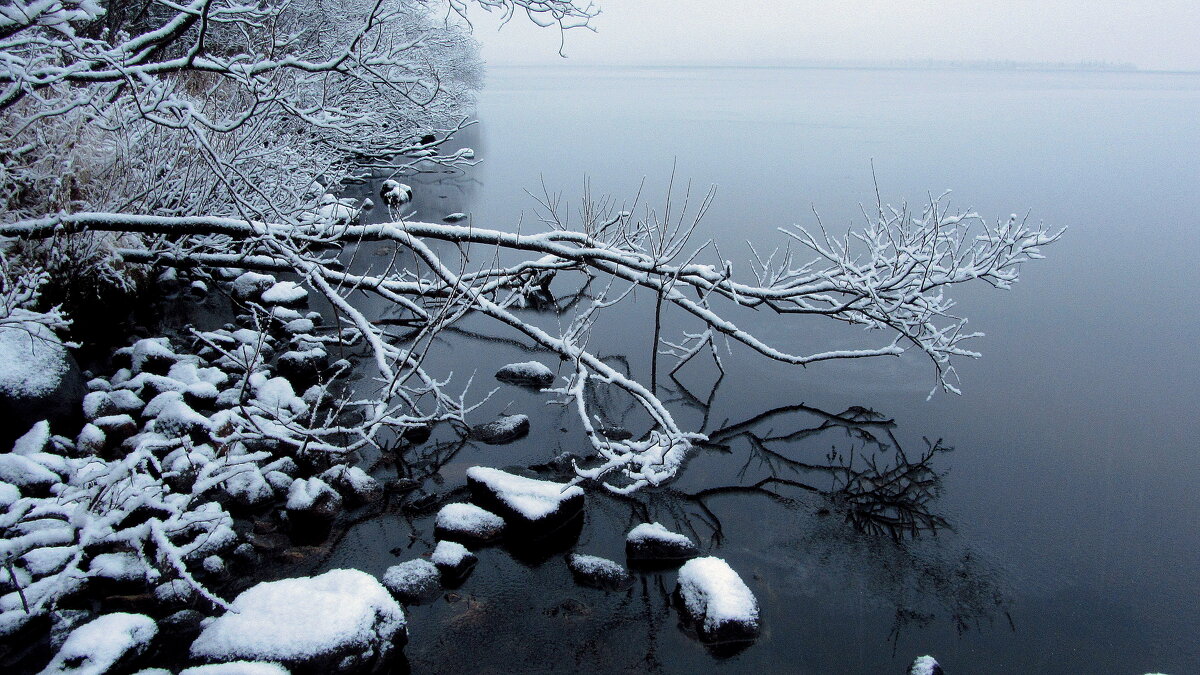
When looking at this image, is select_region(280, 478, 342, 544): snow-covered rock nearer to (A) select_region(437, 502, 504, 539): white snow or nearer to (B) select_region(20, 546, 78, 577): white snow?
(A) select_region(437, 502, 504, 539): white snow

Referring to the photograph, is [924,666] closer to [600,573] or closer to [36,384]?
[600,573]

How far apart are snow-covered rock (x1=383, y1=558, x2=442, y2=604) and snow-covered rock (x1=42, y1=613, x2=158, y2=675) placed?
1.25m

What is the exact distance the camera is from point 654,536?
534 cm

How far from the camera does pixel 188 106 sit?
4.83 m

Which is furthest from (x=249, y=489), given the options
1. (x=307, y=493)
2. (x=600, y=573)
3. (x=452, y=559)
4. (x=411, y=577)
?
(x=600, y=573)

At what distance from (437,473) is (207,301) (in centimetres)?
542

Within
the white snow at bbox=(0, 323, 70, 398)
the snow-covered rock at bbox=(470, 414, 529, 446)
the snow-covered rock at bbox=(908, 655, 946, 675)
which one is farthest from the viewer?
the snow-covered rock at bbox=(470, 414, 529, 446)

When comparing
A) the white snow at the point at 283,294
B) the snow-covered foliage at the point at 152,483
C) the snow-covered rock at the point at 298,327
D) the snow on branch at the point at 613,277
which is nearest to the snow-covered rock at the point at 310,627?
the snow-covered foliage at the point at 152,483

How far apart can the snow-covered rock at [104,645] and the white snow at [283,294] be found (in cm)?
586

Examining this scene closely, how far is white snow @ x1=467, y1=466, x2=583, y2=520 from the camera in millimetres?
5500

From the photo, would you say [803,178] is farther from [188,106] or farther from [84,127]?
[188,106]

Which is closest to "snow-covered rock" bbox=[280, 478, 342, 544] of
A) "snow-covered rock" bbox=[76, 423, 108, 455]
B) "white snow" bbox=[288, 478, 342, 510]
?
"white snow" bbox=[288, 478, 342, 510]

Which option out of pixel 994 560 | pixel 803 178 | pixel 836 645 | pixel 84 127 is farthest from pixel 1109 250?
pixel 84 127

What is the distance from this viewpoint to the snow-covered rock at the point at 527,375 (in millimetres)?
7981
